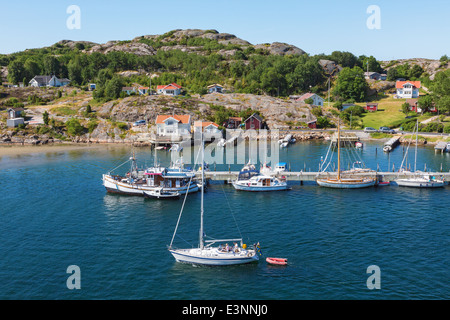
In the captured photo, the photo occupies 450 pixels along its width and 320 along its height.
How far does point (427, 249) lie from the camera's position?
43.5 meters

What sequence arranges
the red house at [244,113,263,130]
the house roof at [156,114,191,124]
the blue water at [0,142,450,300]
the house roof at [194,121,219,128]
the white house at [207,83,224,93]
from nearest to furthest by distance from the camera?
the blue water at [0,142,450,300] < the house roof at [194,121,219,128] < the house roof at [156,114,191,124] < the red house at [244,113,263,130] < the white house at [207,83,224,93]

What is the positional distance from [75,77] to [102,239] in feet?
535

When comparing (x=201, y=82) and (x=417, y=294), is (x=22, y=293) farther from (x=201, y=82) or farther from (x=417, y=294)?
(x=201, y=82)

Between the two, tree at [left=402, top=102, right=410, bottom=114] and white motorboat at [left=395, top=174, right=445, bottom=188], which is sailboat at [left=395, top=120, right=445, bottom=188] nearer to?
white motorboat at [left=395, top=174, right=445, bottom=188]

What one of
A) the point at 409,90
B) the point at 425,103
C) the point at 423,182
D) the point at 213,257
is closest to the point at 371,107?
the point at 425,103

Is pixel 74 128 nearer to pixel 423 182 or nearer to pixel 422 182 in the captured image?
pixel 422 182

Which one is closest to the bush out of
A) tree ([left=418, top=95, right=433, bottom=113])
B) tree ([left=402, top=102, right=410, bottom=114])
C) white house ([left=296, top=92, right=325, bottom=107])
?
white house ([left=296, top=92, right=325, bottom=107])

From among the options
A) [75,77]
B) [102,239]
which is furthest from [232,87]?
[102,239]

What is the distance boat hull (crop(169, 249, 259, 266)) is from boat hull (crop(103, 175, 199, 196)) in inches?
944

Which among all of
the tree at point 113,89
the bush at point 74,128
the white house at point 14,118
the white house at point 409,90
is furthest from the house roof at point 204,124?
the white house at point 409,90

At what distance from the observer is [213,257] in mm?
39469

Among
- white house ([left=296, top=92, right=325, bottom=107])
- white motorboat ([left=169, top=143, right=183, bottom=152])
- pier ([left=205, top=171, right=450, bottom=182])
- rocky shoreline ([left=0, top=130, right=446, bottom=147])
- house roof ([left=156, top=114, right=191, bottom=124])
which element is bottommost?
pier ([left=205, top=171, right=450, bottom=182])

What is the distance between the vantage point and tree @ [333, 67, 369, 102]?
160 meters
